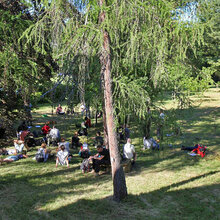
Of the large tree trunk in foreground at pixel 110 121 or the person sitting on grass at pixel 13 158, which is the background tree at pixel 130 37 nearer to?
the large tree trunk in foreground at pixel 110 121

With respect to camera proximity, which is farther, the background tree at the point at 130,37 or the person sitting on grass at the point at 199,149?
the person sitting on grass at the point at 199,149

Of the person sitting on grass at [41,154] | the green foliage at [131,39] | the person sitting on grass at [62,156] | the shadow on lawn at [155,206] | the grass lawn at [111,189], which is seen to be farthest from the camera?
the person sitting on grass at [41,154]

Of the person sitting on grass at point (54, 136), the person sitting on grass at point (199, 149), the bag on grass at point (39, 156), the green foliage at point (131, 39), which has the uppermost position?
the green foliage at point (131, 39)

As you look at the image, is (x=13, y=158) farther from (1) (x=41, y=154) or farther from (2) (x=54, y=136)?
(2) (x=54, y=136)

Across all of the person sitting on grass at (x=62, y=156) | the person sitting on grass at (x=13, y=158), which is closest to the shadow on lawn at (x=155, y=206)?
the person sitting on grass at (x=62, y=156)

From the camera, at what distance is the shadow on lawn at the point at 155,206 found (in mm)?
6649

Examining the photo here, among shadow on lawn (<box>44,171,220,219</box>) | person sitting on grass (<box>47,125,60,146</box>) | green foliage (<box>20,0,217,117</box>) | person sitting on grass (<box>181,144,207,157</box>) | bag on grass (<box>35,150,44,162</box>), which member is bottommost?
shadow on lawn (<box>44,171,220,219</box>)

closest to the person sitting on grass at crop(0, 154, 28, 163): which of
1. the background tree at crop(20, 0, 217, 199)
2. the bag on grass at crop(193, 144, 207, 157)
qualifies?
the background tree at crop(20, 0, 217, 199)

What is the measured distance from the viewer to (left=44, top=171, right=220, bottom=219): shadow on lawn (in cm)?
665

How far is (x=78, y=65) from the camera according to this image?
20.9 feet

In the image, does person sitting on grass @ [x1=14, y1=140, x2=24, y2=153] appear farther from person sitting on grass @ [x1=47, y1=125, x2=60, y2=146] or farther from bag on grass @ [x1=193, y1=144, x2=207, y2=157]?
bag on grass @ [x1=193, y1=144, x2=207, y2=157]

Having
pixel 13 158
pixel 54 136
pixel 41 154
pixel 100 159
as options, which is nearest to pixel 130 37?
pixel 100 159

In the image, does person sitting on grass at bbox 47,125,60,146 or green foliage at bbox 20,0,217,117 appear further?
person sitting on grass at bbox 47,125,60,146

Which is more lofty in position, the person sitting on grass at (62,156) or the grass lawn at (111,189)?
the person sitting on grass at (62,156)
